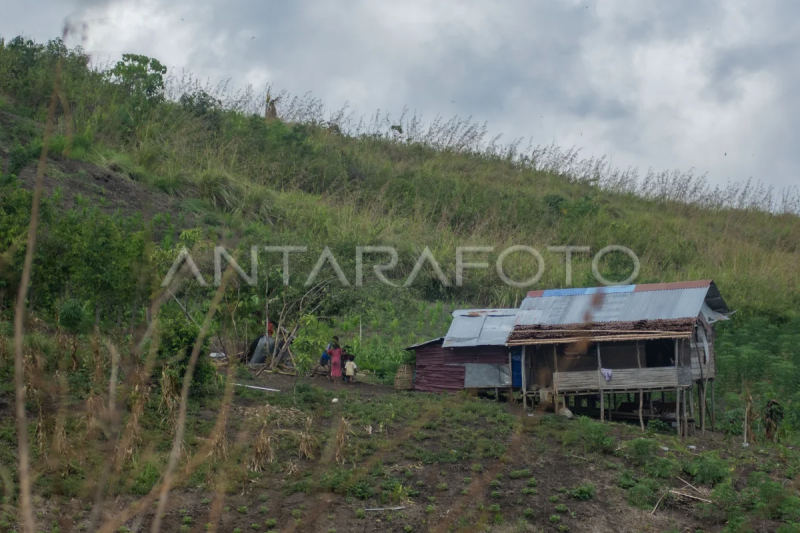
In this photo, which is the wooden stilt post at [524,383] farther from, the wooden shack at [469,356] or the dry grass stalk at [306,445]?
the dry grass stalk at [306,445]

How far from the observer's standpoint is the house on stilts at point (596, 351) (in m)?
15.0

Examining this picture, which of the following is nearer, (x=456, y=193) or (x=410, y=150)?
(x=456, y=193)

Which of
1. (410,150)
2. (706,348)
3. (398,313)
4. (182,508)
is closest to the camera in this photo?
(182,508)

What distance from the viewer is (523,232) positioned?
1007 inches

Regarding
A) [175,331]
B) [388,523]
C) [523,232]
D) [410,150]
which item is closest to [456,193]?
[523,232]

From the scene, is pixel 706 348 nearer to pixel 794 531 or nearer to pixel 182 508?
pixel 794 531

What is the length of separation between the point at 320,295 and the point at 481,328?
3230mm

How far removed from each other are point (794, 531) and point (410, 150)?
2356cm

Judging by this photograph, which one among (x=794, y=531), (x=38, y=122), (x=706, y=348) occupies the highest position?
(x=38, y=122)

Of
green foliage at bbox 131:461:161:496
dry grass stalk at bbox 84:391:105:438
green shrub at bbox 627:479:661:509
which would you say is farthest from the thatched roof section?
dry grass stalk at bbox 84:391:105:438

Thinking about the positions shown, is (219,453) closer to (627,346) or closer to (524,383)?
(524,383)

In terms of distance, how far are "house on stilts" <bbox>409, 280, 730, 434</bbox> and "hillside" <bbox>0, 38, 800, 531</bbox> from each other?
3.50 feet

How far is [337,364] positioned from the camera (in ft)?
53.9

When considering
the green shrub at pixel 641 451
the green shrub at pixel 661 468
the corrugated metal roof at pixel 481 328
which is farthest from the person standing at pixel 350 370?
the green shrub at pixel 661 468
